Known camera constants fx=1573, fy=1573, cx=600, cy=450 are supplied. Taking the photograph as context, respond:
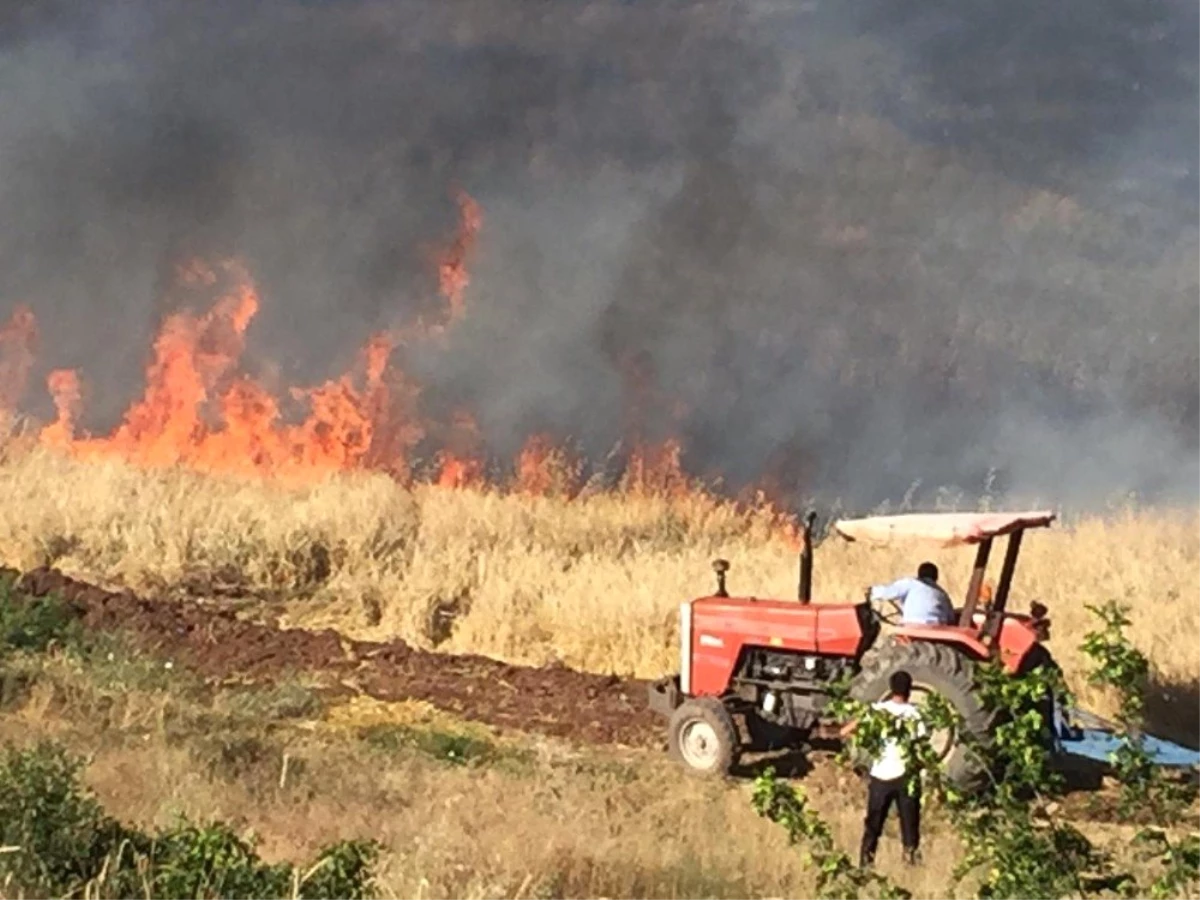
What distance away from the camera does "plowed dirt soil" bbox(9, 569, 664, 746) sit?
12.3 meters

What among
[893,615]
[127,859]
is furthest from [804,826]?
[893,615]

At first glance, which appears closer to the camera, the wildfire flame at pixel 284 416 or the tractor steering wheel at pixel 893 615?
the tractor steering wheel at pixel 893 615

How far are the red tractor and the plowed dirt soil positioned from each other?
0.91 meters

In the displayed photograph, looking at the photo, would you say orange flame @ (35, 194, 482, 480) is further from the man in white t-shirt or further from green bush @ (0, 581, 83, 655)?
the man in white t-shirt

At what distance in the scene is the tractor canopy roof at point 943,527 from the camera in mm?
9820

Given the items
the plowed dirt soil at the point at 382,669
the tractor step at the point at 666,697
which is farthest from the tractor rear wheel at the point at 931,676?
the plowed dirt soil at the point at 382,669

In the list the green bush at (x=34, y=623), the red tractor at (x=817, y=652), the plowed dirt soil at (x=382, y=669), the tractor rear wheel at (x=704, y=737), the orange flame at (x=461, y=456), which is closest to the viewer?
the red tractor at (x=817, y=652)

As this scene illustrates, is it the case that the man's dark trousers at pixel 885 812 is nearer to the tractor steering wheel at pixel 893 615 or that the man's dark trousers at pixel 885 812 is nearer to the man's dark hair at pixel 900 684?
the man's dark hair at pixel 900 684

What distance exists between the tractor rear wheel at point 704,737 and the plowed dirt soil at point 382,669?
799 mm

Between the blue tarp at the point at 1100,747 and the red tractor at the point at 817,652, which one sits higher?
the red tractor at the point at 817,652

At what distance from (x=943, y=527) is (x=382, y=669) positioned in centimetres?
560

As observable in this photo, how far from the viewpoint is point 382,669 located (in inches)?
533

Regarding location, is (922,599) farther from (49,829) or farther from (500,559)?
(500,559)

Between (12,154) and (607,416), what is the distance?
12443 millimetres
